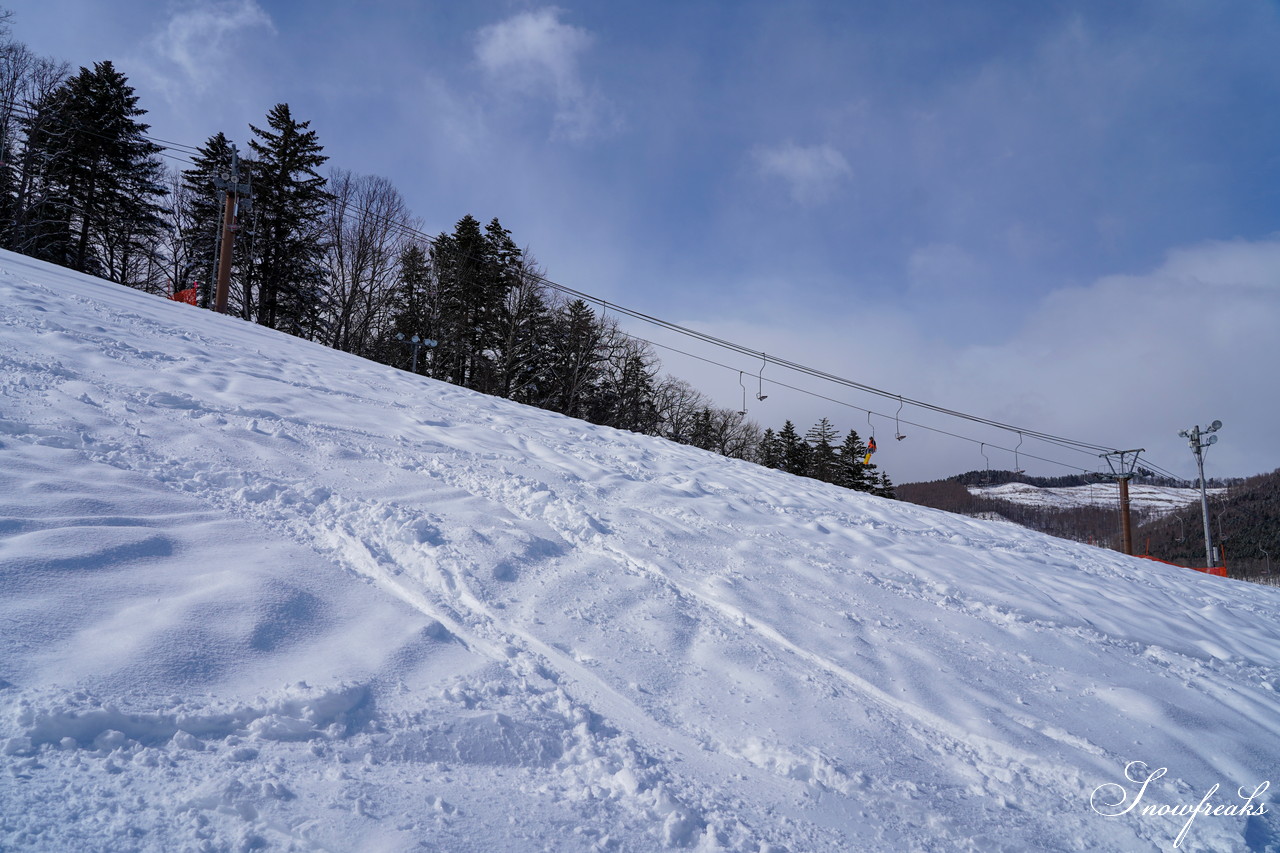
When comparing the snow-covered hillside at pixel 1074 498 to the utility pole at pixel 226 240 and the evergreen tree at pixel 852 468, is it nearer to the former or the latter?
the evergreen tree at pixel 852 468

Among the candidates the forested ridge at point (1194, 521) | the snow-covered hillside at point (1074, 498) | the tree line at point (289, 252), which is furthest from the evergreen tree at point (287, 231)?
the snow-covered hillside at point (1074, 498)

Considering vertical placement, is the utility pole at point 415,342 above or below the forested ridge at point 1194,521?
above

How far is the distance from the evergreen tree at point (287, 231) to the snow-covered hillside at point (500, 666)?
22452 millimetres

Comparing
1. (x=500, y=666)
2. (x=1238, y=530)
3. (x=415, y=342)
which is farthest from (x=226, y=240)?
(x=1238, y=530)

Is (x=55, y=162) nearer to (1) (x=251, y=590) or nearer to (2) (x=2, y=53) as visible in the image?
(2) (x=2, y=53)

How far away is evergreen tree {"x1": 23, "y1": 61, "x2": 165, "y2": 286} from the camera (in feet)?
72.9

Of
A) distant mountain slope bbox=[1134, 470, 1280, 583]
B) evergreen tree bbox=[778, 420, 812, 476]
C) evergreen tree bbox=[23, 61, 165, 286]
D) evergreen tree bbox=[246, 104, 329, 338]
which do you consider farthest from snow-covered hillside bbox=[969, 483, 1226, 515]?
evergreen tree bbox=[23, 61, 165, 286]

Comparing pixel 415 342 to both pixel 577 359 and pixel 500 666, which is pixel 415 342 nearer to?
pixel 577 359

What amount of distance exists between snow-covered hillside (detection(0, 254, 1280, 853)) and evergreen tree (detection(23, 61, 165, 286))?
23822 mm

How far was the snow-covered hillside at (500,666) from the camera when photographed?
6.77 feet

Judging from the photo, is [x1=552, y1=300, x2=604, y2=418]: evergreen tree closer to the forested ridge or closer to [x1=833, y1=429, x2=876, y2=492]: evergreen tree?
[x1=833, y1=429, x2=876, y2=492]: evergreen tree

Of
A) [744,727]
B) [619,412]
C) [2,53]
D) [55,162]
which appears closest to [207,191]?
[55,162]

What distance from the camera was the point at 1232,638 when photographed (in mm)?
6344

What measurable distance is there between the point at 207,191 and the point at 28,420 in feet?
105
